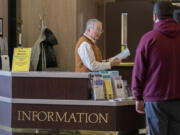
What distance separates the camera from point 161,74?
114 inches

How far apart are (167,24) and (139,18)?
4.32 metres

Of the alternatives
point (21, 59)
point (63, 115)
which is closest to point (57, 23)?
point (21, 59)

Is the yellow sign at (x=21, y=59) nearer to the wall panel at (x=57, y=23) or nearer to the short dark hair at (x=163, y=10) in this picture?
the short dark hair at (x=163, y=10)

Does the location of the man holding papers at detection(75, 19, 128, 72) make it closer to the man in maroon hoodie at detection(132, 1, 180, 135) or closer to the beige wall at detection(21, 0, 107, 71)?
the man in maroon hoodie at detection(132, 1, 180, 135)

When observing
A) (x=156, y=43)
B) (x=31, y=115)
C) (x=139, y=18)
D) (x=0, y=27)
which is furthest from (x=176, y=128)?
(x=139, y=18)

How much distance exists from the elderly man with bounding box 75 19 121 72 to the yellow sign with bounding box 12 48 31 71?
1.75 feet

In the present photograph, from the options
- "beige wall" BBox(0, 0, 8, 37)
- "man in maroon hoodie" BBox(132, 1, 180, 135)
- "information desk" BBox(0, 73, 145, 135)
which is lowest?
"information desk" BBox(0, 73, 145, 135)

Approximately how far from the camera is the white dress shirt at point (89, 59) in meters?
4.13

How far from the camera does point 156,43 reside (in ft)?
9.52

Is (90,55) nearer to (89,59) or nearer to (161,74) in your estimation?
(89,59)

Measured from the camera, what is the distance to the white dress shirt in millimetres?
4133

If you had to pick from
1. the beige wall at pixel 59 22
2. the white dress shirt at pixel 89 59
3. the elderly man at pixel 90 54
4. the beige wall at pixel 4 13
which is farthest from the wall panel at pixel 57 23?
the white dress shirt at pixel 89 59

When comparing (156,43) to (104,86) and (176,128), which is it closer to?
(176,128)

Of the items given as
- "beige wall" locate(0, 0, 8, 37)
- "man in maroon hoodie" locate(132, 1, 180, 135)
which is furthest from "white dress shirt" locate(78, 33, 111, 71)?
"beige wall" locate(0, 0, 8, 37)
